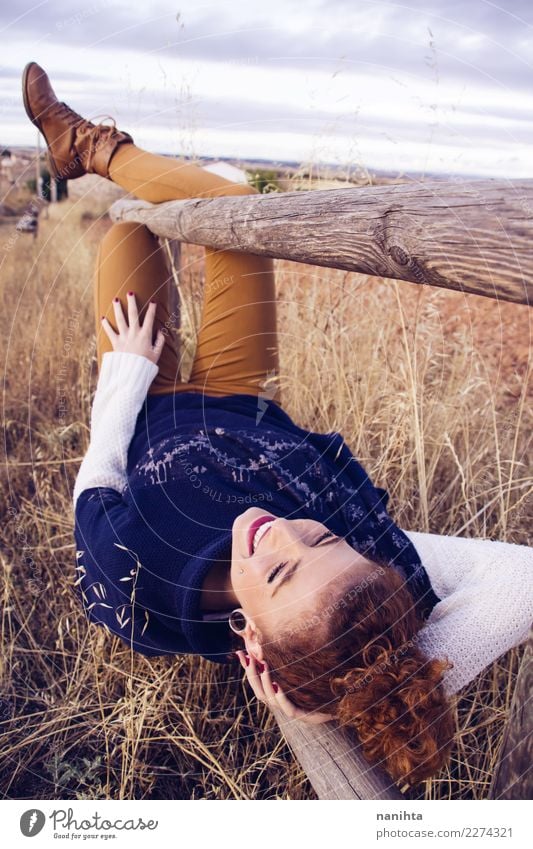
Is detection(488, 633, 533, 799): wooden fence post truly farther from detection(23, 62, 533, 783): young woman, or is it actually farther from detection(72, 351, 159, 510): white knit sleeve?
detection(72, 351, 159, 510): white knit sleeve

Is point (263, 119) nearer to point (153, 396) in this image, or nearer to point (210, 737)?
point (153, 396)

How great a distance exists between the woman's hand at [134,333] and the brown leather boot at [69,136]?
0.56m

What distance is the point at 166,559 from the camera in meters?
1.48

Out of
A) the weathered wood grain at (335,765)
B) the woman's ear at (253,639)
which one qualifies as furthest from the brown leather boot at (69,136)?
the weathered wood grain at (335,765)

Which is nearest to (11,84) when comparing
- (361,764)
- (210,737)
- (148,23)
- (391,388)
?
(148,23)

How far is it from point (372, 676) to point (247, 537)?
14.3 inches

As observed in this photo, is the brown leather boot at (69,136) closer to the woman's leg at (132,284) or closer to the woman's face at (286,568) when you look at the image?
the woman's leg at (132,284)

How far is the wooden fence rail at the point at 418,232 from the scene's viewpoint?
2.83ft

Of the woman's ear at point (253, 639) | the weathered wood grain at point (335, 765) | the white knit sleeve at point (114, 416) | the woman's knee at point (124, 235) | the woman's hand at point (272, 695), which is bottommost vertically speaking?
the weathered wood grain at point (335, 765)

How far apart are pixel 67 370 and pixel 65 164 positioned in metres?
0.84

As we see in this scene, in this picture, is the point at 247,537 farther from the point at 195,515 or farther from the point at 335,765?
the point at 335,765

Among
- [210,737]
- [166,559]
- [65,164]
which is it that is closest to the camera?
[166,559]

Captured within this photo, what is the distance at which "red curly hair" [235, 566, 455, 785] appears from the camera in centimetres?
118

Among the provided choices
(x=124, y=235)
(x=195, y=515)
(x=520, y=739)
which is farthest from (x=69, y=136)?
(x=520, y=739)
